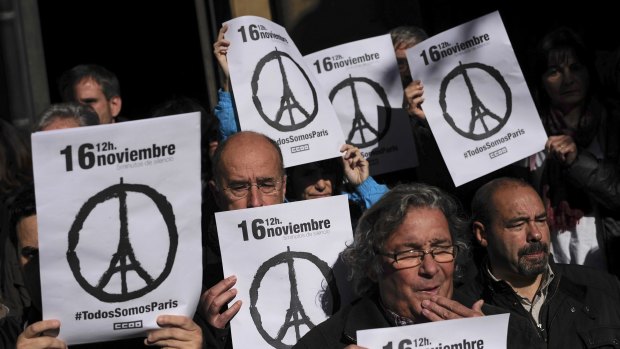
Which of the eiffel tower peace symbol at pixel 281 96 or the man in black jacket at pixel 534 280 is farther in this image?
the eiffel tower peace symbol at pixel 281 96

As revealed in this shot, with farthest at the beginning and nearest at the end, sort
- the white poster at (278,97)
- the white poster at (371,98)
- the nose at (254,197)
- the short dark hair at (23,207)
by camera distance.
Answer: the white poster at (371,98), the white poster at (278,97), the short dark hair at (23,207), the nose at (254,197)

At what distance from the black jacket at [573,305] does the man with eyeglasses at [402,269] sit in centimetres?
59

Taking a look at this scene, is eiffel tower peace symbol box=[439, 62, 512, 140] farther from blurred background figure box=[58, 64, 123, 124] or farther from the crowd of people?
blurred background figure box=[58, 64, 123, 124]

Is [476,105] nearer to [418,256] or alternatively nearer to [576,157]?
[576,157]

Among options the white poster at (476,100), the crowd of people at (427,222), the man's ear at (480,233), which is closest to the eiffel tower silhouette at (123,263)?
the crowd of people at (427,222)

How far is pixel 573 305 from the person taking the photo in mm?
5133

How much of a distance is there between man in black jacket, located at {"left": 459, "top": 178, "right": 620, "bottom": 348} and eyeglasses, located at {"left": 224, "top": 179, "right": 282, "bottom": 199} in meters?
0.88

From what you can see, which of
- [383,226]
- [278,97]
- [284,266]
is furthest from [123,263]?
[278,97]

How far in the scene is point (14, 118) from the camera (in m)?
8.29

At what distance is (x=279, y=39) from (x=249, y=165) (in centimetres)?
102

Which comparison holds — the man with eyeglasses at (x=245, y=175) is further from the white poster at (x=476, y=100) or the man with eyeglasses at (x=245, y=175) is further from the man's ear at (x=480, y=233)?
the white poster at (x=476, y=100)

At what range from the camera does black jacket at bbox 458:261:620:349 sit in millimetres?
5023

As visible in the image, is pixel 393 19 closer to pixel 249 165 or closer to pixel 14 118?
pixel 14 118

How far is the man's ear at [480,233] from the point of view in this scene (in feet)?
17.9
